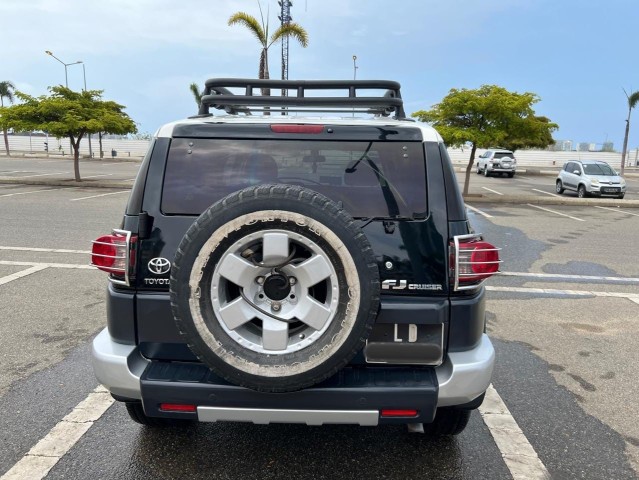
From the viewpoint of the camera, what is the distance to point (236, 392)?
7.47ft

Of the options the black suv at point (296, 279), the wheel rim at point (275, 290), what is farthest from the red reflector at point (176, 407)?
the wheel rim at point (275, 290)

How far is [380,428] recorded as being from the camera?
316cm

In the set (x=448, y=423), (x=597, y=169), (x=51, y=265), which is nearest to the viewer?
(x=448, y=423)

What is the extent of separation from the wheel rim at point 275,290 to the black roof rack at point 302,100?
57.8 inches

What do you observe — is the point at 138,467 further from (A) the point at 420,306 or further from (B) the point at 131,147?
(B) the point at 131,147

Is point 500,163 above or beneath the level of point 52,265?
above

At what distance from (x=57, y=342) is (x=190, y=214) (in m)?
2.81

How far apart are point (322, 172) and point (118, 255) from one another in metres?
1.11

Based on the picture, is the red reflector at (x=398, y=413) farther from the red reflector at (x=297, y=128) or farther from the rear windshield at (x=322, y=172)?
the red reflector at (x=297, y=128)

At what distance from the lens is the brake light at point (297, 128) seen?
2.51 m

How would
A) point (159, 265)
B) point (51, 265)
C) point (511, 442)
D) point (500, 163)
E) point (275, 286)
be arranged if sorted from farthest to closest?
point (500, 163), point (51, 265), point (511, 442), point (159, 265), point (275, 286)

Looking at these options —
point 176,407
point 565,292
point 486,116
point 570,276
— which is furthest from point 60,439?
point 486,116

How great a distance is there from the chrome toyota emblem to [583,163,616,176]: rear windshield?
73.2 feet

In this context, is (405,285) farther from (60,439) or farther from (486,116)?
(486,116)
